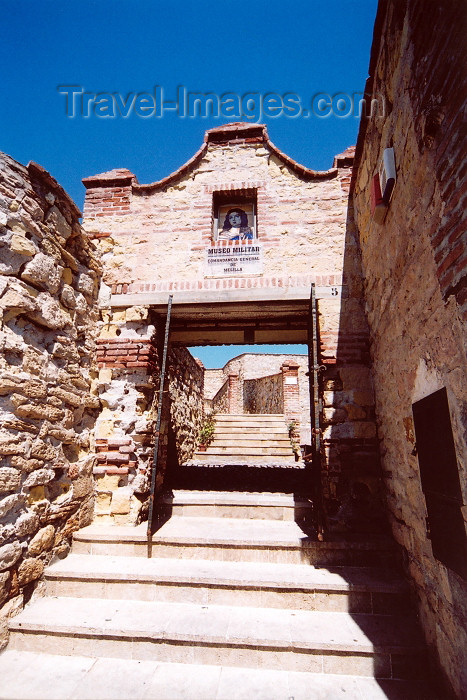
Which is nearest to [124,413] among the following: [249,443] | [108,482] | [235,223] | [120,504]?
[108,482]

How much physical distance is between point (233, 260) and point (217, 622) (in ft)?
12.2

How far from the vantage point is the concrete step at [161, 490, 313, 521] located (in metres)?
4.08

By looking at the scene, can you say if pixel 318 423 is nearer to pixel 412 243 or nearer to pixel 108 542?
pixel 412 243

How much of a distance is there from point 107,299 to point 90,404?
1357 millimetres

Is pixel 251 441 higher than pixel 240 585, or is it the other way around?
pixel 251 441

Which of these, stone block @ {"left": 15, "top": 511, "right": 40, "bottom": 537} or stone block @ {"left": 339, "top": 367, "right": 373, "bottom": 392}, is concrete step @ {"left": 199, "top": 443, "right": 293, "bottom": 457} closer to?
stone block @ {"left": 339, "top": 367, "right": 373, "bottom": 392}

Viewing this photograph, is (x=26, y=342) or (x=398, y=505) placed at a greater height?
(x=26, y=342)

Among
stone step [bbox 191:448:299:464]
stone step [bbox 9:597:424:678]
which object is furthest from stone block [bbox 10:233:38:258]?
stone step [bbox 191:448:299:464]

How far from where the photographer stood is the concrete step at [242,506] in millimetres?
4082

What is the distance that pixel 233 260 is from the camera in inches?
175

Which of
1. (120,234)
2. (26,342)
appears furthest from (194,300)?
(26,342)

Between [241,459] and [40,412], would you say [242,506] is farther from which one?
[241,459]

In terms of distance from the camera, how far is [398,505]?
10.2 feet

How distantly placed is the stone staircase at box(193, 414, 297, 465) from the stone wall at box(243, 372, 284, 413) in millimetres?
2968
